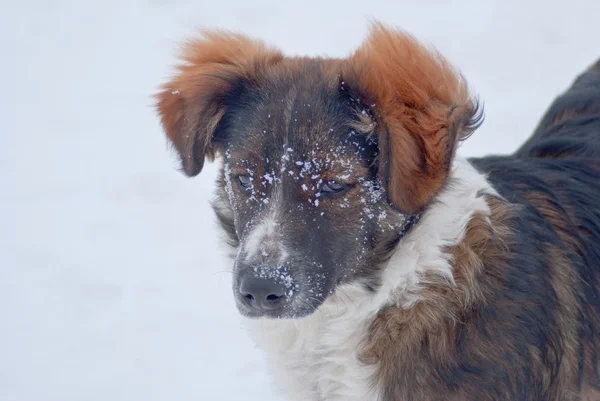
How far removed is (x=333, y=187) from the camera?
125 inches

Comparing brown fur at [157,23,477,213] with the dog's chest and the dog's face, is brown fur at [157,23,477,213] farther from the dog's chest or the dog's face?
the dog's chest

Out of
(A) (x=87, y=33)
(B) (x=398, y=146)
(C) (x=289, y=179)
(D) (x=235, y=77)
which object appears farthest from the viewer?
(A) (x=87, y=33)

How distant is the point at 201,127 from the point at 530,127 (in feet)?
15.4

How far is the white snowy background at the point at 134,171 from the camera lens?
16.2 feet

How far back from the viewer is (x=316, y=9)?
9023mm

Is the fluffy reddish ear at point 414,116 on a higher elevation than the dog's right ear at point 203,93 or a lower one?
higher

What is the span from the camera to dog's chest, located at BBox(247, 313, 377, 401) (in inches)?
129

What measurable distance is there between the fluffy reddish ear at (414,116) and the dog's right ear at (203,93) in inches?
24.6

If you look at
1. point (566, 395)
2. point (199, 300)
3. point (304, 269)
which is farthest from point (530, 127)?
point (304, 269)

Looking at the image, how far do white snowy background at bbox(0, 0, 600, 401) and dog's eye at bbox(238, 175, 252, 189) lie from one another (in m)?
0.56

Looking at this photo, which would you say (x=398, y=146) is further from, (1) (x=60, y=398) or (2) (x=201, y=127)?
(1) (x=60, y=398)

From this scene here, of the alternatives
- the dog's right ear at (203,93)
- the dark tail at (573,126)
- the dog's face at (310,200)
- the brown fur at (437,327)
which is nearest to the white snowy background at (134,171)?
the dog's right ear at (203,93)

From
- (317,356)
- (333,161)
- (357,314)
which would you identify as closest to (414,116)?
(333,161)

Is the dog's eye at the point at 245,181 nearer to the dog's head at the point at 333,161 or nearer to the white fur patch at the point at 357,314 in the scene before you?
the dog's head at the point at 333,161
